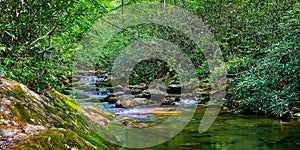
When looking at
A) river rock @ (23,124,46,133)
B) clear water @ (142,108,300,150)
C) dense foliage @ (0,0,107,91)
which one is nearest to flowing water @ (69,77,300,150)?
clear water @ (142,108,300,150)

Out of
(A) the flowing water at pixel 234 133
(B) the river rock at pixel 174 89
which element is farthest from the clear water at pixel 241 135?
(B) the river rock at pixel 174 89

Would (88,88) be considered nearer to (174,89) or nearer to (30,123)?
(174,89)

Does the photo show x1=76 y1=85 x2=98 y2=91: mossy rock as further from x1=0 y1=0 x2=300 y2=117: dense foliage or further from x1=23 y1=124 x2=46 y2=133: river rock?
x1=23 y1=124 x2=46 y2=133: river rock

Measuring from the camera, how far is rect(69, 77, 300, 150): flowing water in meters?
5.86

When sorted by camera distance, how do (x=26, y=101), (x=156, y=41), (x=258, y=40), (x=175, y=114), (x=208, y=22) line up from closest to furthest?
(x=26, y=101) → (x=175, y=114) → (x=258, y=40) → (x=208, y=22) → (x=156, y=41)

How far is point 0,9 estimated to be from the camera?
3.71 meters

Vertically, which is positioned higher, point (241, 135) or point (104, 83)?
point (104, 83)

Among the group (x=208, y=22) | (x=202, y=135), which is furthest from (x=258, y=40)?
(x=202, y=135)

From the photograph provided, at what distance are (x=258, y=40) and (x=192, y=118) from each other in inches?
164

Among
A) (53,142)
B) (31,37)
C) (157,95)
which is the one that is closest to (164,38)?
(157,95)

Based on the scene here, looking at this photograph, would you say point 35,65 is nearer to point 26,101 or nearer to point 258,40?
point 26,101

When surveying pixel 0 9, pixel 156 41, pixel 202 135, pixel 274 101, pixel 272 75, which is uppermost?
pixel 156 41

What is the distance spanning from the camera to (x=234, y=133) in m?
6.85

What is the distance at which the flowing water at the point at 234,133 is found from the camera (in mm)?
5858
